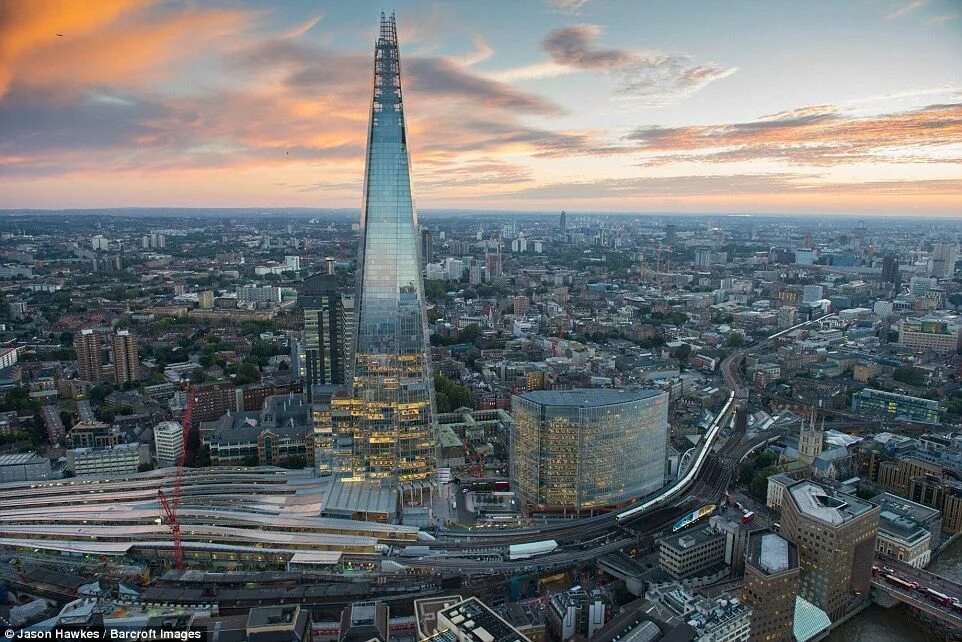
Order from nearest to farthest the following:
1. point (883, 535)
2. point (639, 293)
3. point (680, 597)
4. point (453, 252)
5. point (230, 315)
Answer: point (680, 597)
point (883, 535)
point (230, 315)
point (639, 293)
point (453, 252)

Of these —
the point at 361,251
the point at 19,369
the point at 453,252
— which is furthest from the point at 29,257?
the point at 361,251

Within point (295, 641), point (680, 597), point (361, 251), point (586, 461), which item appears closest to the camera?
point (295, 641)

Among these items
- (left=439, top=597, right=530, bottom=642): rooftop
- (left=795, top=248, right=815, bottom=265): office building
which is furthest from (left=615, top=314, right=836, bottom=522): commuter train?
(left=795, top=248, right=815, bottom=265): office building

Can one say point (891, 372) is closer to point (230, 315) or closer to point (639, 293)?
point (639, 293)

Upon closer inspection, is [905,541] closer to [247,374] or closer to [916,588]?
[916,588]

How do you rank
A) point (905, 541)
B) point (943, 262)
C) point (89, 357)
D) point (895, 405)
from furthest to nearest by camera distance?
point (943, 262), point (89, 357), point (895, 405), point (905, 541)

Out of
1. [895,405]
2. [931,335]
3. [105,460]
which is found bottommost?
[895,405]

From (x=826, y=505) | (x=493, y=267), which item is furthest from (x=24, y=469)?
(x=493, y=267)

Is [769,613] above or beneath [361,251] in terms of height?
beneath
